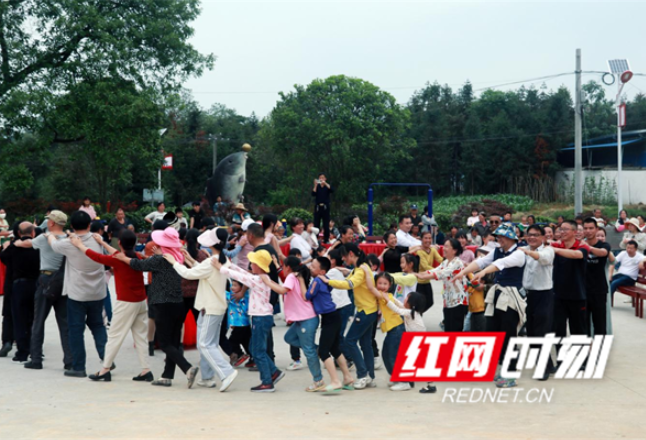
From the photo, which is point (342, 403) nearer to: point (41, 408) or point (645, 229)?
point (41, 408)

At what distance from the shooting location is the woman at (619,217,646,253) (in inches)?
577

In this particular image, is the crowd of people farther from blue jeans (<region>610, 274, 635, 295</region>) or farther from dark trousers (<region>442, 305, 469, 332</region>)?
blue jeans (<region>610, 274, 635, 295</region>)

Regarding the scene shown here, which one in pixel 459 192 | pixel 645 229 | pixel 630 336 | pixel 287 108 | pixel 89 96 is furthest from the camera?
pixel 459 192

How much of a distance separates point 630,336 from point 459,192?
151 ft

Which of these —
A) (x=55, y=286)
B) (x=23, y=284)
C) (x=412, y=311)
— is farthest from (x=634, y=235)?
(x=23, y=284)

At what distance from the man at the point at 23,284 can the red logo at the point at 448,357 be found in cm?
476

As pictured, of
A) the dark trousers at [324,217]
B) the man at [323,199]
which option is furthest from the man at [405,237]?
the dark trousers at [324,217]

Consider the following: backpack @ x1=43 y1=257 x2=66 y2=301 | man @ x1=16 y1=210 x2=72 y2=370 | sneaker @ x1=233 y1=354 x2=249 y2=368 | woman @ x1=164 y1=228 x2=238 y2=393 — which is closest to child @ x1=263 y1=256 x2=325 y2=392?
woman @ x1=164 y1=228 x2=238 y2=393

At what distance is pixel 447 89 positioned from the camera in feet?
197

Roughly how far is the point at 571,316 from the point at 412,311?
218 cm

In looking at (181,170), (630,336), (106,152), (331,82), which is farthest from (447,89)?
(630,336)

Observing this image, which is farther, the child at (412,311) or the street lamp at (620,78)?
the street lamp at (620,78)

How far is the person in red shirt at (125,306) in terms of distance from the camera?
23.8ft

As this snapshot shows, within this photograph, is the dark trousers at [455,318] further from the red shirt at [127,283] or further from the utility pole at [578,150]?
the utility pole at [578,150]
